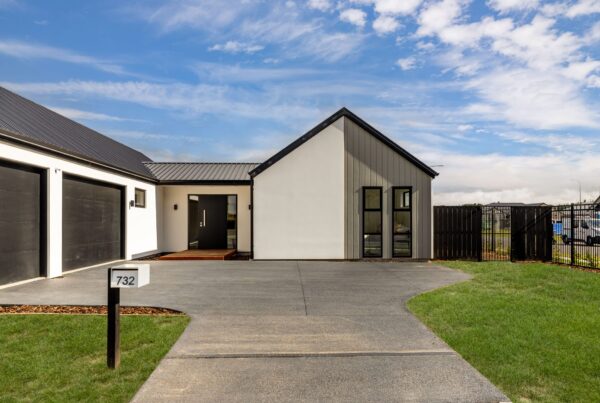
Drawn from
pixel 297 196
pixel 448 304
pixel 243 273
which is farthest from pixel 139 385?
pixel 297 196

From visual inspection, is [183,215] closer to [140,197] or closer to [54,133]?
[140,197]

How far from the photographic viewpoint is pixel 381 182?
47.2 ft

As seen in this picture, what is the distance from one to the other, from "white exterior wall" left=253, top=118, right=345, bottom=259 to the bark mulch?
7628 mm

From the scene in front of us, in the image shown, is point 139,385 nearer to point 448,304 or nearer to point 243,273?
point 448,304

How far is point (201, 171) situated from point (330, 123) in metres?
7.35

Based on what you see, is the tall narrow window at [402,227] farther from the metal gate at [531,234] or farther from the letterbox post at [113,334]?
the letterbox post at [113,334]

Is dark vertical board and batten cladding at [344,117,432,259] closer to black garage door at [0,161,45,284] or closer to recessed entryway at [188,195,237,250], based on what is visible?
recessed entryway at [188,195,237,250]

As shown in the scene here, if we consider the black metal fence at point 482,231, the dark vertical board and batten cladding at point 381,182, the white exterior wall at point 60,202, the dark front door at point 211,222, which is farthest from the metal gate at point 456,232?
the white exterior wall at point 60,202

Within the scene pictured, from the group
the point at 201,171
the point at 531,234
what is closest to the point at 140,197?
the point at 201,171

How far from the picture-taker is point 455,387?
150 inches

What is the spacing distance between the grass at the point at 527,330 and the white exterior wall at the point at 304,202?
19.0 feet

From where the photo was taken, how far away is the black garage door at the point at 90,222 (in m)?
11.5

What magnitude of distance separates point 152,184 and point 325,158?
26.8ft

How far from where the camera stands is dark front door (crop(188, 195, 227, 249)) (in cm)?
1764
